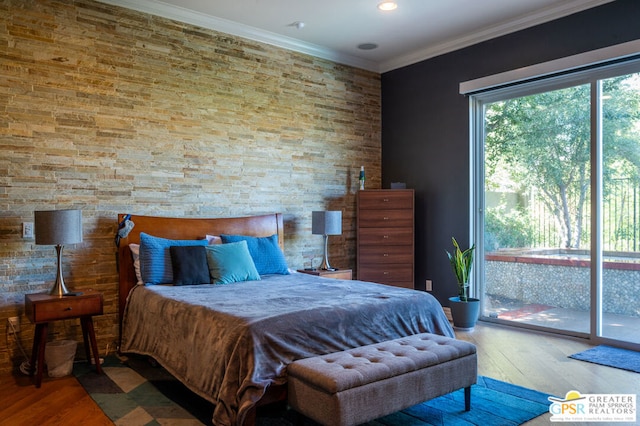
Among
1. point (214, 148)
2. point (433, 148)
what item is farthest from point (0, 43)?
point (433, 148)

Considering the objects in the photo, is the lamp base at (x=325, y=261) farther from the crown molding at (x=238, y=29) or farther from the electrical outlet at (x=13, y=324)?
the electrical outlet at (x=13, y=324)

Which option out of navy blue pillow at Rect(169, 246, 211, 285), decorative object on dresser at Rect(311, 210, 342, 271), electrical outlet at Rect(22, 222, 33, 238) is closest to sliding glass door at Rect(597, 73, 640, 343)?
decorative object on dresser at Rect(311, 210, 342, 271)

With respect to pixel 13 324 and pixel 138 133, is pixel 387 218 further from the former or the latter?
pixel 13 324

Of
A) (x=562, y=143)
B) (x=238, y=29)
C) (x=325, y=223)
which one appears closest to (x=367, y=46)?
(x=238, y=29)

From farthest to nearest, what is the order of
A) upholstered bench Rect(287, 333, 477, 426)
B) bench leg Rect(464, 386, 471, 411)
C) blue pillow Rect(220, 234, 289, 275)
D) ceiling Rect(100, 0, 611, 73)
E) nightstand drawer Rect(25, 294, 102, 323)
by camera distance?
blue pillow Rect(220, 234, 289, 275) < ceiling Rect(100, 0, 611, 73) < nightstand drawer Rect(25, 294, 102, 323) < bench leg Rect(464, 386, 471, 411) < upholstered bench Rect(287, 333, 477, 426)

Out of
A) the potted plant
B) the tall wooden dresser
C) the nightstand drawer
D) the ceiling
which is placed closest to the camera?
the nightstand drawer

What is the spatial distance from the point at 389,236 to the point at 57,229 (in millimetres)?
3223

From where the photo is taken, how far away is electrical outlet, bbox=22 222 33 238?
11.8 feet

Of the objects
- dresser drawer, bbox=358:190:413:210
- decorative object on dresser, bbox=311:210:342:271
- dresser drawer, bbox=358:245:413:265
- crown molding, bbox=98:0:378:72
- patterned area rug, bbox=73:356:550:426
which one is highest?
crown molding, bbox=98:0:378:72

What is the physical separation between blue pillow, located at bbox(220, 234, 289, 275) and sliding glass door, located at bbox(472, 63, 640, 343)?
210cm

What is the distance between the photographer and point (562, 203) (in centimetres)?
452

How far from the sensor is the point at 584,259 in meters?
4.35

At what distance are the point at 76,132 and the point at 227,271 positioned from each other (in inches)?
62.9

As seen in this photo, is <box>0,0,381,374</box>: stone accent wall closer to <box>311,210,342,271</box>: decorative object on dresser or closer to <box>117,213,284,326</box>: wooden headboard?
<box>117,213,284,326</box>: wooden headboard
